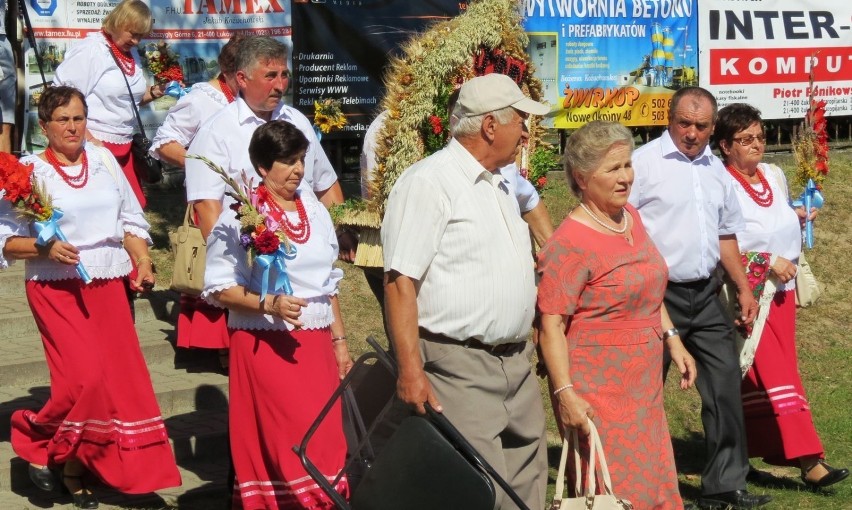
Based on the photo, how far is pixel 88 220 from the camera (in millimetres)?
6484

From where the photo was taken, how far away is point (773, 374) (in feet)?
24.3

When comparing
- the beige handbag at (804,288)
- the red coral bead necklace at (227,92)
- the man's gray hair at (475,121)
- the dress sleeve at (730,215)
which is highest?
the red coral bead necklace at (227,92)

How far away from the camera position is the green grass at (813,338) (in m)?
7.77

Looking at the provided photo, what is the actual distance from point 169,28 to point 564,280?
7.08 meters

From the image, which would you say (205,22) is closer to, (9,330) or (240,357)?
(9,330)

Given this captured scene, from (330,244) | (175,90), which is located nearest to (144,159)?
(175,90)

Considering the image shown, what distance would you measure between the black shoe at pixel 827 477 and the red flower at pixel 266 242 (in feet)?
11.9

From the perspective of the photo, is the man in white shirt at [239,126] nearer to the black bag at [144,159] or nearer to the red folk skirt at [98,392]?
the red folk skirt at [98,392]

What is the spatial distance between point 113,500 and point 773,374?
11.7 feet

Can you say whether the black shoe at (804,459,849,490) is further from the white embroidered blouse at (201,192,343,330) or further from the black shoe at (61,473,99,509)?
the black shoe at (61,473,99,509)

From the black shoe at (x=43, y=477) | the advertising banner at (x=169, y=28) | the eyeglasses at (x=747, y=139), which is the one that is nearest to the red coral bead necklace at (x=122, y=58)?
the advertising banner at (x=169, y=28)

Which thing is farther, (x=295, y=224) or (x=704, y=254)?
(x=704, y=254)

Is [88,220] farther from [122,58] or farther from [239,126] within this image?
[122,58]

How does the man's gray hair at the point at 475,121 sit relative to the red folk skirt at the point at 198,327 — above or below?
above
